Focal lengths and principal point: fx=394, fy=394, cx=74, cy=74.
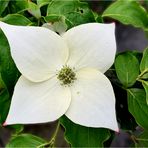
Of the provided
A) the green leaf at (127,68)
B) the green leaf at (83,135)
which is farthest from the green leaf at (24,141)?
the green leaf at (127,68)

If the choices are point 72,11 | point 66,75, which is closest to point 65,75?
point 66,75

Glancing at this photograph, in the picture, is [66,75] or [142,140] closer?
[66,75]

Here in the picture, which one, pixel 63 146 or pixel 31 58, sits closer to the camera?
pixel 31 58

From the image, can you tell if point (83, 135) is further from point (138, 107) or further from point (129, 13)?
point (129, 13)

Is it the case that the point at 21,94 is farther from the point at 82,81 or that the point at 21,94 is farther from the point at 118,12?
the point at 118,12

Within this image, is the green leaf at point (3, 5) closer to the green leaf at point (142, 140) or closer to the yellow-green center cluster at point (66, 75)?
the yellow-green center cluster at point (66, 75)

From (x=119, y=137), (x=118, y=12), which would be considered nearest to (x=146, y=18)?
(x=118, y=12)
